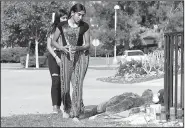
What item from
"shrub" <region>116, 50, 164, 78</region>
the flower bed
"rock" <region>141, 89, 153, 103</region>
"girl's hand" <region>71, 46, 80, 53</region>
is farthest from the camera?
"shrub" <region>116, 50, 164, 78</region>

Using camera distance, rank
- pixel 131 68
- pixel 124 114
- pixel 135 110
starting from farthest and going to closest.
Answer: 1. pixel 131 68
2. pixel 135 110
3. pixel 124 114

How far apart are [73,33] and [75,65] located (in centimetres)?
46

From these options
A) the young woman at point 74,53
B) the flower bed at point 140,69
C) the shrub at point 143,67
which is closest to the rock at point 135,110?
the young woman at point 74,53

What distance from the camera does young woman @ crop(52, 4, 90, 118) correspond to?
7605mm

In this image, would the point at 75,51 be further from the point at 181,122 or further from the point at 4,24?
the point at 4,24

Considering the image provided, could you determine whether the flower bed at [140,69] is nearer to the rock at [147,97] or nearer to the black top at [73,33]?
the rock at [147,97]

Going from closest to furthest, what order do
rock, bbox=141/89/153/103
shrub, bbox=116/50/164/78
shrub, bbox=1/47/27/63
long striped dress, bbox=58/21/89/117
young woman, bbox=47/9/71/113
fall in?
long striped dress, bbox=58/21/89/117, young woman, bbox=47/9/71/113, rock, bbox=141/89/153/103, shrub, bbox=116/50/164/78, shrub, bbox=1/47/27/63

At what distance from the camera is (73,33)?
302 inches

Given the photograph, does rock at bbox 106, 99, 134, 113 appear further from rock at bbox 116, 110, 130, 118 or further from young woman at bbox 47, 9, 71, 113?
young woman at bbox 47, 9, 71, 113

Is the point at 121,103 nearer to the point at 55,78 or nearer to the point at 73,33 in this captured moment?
the point at 55,78

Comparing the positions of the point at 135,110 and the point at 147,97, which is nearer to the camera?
the point at 135,110

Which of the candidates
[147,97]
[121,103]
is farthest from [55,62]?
[147,97]

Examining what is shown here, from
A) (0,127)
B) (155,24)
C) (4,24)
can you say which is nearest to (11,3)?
(4,24)

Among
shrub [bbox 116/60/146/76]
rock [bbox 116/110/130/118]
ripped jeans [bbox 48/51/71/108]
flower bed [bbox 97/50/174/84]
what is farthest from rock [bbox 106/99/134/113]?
shrub [bbox 116/60/146/76]
